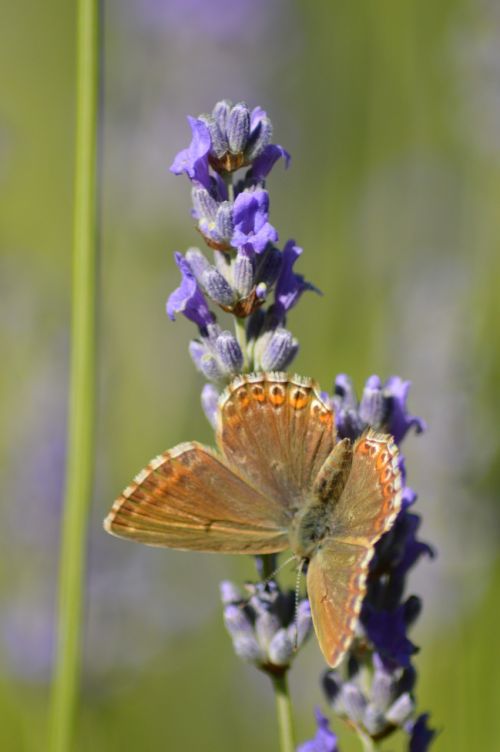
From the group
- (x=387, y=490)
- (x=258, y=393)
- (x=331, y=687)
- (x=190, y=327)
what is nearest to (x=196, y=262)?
(x=258, y=393)

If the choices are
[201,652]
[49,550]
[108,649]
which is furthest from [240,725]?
[49,550]

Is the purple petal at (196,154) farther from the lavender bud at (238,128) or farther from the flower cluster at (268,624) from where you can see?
the flower cluster at (268,624)

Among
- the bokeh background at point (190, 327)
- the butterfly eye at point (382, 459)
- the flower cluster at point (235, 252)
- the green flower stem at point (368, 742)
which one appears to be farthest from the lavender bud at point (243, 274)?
the bokeh background at point (190, 327)

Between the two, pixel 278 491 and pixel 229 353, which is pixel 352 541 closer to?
pixel 278 491

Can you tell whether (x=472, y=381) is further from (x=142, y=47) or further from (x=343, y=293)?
(x=142, y=47)

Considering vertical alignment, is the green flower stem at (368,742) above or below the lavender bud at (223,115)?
below
